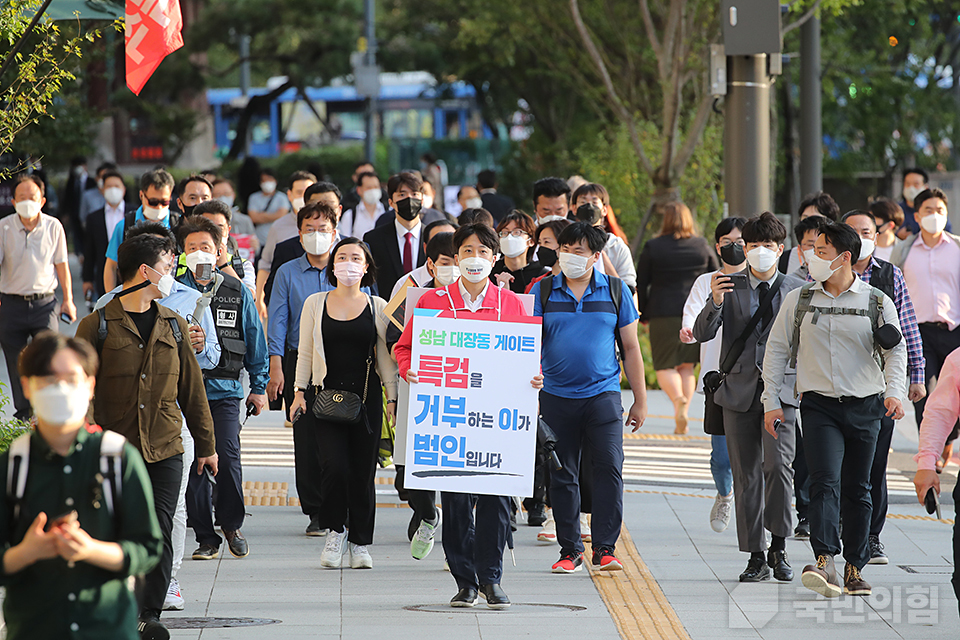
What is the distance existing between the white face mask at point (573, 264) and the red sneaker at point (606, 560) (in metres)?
1.43

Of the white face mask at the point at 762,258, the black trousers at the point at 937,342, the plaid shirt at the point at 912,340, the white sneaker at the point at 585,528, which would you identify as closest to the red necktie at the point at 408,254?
the white sneaker at the point at 585,528

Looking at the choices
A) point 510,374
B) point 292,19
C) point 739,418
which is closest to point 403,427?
point 510,374

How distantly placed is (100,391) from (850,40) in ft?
76.1

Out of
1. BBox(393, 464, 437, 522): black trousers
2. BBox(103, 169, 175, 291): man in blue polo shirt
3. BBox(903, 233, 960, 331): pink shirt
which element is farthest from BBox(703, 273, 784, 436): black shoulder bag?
BBox(103, 169, 175, 291): man in blue polo shirt

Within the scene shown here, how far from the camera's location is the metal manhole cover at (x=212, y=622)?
19.9ft

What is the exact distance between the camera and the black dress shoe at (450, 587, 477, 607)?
6422 mm

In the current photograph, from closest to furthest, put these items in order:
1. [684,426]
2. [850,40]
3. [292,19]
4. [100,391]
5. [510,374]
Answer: [100,391]
[510,374]
[684,426]
[850,40]
[292,19]

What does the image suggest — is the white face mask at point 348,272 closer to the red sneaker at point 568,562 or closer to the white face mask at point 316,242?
the white face mask at point 316,242

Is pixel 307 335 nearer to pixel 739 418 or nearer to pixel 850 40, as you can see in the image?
pixel 739 418

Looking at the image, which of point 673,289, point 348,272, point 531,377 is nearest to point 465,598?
point 531,377

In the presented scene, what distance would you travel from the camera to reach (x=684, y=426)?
477 inches

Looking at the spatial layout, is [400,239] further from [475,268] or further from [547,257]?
[475,268]

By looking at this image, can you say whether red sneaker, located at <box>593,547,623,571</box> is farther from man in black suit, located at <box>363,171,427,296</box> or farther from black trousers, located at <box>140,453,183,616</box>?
man in black suit, located at <box>363,171,427,296</box>

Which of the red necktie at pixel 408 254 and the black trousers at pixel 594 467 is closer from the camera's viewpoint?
the black trousers at pixel 594 467
